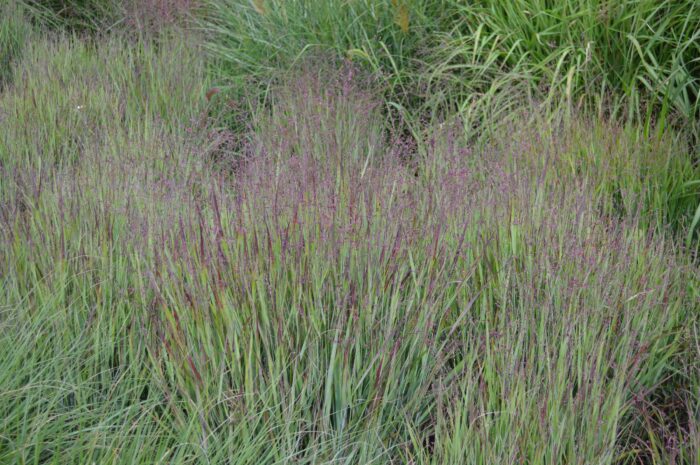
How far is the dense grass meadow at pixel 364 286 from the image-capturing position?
1.75 meters

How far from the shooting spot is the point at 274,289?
203 cm

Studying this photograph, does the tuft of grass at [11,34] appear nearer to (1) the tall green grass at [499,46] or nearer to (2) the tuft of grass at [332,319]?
(1) the tall green grass at [499,46]

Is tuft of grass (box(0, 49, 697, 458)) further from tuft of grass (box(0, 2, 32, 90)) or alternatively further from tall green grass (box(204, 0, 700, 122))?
tuft of grass (box(0, 2, 32, 90))

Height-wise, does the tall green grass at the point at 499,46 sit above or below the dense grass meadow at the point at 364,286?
above

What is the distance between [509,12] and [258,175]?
7.24 ft

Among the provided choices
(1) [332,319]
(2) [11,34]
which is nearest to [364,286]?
(1) [332,319]

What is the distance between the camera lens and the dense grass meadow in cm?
175

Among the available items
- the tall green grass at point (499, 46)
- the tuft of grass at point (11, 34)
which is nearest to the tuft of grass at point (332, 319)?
the tall green grass at point (499, 46)

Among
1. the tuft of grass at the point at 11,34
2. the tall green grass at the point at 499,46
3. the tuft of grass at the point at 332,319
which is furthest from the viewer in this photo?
the tuft of grass at the point at 11,34

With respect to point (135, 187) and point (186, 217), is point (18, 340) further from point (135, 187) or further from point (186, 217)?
point (135, 187)

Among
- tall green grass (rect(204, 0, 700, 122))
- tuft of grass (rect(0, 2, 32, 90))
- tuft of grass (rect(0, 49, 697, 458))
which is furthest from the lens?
tuft of grass (rect(0, 2, 32, 90))

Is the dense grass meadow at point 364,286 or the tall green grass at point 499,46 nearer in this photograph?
the dense grass meadow at point 364,286

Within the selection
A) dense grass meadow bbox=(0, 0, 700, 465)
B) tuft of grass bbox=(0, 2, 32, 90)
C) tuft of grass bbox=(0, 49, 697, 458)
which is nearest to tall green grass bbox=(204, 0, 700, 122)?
dense grass meadow bbox=(0, 0, 700, 465)

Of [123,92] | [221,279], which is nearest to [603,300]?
[221,279]
